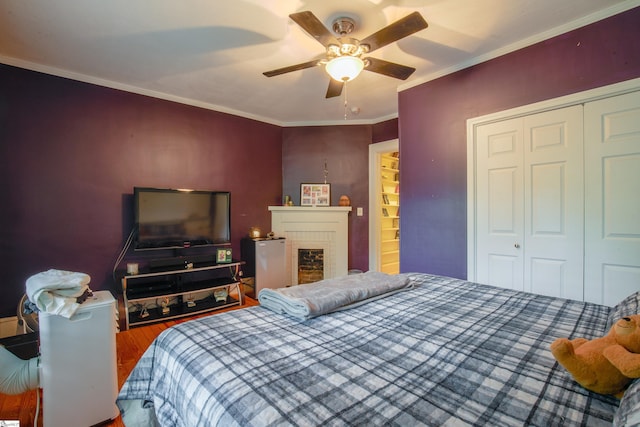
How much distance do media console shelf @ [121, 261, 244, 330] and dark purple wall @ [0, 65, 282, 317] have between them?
35 cm

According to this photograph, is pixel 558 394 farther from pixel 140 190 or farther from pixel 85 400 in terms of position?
pixel 140 190

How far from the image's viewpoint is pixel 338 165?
445 centimetres

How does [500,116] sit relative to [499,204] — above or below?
above

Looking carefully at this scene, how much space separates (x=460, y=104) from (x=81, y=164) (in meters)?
3.79

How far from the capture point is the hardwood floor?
162cm

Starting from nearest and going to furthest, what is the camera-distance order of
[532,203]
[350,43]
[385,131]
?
[350,43], [532,203], [385,131]

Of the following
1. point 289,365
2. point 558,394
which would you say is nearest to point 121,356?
point 289,365

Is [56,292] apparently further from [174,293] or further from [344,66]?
[344,66]

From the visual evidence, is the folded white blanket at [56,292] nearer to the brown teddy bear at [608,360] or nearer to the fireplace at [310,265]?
the brown teddy bear at [608,360]

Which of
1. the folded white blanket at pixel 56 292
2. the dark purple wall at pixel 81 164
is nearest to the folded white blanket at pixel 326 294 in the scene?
the folded white blanket at pixel 56 292

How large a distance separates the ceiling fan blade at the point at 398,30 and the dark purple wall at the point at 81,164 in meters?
2.62

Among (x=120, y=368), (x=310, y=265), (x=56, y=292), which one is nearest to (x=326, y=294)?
(x=56, y=292)

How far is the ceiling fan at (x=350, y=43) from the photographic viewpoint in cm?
162

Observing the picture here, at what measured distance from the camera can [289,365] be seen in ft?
2.84
